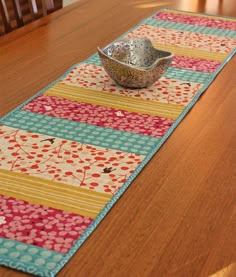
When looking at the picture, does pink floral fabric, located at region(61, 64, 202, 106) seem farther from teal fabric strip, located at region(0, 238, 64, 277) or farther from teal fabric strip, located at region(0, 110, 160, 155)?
teal fabric strip, located at region(0, 238, 64, 277)

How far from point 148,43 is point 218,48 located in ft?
1.02

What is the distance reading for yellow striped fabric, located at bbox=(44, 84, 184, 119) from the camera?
157 cm

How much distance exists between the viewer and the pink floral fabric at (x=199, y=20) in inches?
87.5

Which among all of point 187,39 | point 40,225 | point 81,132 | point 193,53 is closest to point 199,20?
point 187,39

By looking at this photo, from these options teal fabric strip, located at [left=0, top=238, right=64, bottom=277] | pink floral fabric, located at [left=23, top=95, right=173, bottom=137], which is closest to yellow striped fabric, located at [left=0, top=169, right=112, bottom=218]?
teal fabric strip, located at [left=0, top=238, right=64, bottom=277]

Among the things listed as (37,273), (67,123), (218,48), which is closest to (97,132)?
(67,123)

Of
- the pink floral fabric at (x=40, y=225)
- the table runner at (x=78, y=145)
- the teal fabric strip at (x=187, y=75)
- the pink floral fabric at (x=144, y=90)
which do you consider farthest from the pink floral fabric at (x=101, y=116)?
the pink floral fabric at (x=40, y=225)

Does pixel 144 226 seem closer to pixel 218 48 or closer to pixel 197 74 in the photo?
pixel 197 74

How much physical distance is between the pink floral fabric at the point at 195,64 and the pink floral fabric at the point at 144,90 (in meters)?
0.12

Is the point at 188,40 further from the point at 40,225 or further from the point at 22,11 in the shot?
Answer: the point at 40,225

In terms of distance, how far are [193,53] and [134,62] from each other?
0.25 m

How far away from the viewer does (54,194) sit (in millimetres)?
1196

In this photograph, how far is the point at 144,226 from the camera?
3.65ft

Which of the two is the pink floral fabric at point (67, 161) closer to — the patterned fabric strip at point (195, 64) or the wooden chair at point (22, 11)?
the patterned fabric strip at point (195, 64)
